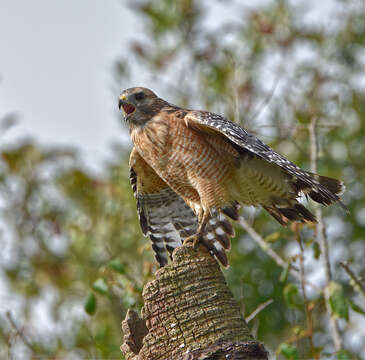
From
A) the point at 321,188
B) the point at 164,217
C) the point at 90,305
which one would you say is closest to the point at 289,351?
the point at 321,188

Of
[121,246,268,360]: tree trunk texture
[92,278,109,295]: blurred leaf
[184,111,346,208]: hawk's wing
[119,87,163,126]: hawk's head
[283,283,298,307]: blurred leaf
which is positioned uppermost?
[119,87,163,126]: hawk's head

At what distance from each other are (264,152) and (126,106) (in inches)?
56.0

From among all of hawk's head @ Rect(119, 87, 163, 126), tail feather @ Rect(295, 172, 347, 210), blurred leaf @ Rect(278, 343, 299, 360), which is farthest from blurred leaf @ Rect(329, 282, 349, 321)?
hawk's head @ Rect(119, 87, 163, 126)

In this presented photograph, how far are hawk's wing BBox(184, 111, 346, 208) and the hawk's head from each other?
503 mm

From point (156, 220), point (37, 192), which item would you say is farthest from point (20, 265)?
point (156, 220)

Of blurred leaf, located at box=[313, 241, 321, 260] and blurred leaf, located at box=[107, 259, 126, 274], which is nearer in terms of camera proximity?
blurred leaf, located at box=[107, 259, 126, 274]

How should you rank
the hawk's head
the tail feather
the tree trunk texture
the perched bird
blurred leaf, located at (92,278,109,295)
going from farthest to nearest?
the hawk's head
the perched bird
blurred leaf, located at (92,278,109,295)
the tail feather
the tree trunk texture

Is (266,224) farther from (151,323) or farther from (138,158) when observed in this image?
(151,323)

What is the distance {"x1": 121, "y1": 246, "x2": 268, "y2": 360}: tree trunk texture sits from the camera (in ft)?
10.6

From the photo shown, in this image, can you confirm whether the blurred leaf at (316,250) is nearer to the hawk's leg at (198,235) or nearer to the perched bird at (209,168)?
the perched bird at (209,168)

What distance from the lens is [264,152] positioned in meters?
4.75

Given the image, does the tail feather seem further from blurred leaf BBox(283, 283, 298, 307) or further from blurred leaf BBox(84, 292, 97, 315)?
blurred leaf BBox(84, 292, 97, 315)

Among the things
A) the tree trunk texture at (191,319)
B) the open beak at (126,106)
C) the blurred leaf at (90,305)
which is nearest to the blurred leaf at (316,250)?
the tree trunk texture at (191,319)

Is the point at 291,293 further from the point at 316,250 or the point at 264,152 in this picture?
the point at 264,152
